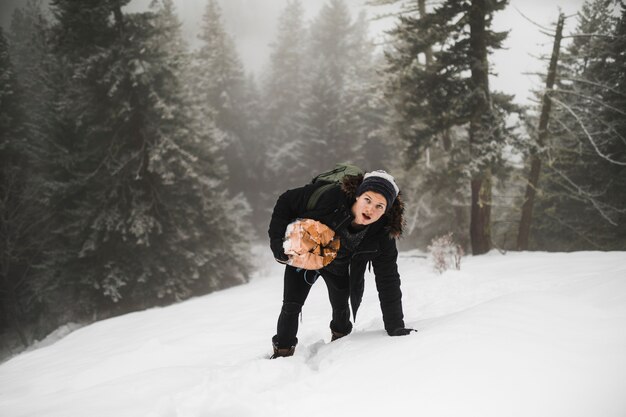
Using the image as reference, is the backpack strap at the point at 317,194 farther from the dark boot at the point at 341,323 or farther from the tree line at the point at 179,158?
the tree line at the point at 179,158

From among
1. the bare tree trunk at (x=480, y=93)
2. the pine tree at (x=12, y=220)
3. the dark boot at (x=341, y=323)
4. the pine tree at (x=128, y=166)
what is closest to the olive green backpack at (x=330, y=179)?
the dark boot at (x=341, y=323)

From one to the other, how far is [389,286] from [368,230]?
516 mm

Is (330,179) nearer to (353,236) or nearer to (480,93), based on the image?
(353,236)

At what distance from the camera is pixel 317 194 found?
114 inches

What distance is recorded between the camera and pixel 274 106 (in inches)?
1374

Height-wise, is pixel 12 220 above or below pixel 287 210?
above

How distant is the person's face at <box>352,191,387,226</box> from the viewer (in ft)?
8.34

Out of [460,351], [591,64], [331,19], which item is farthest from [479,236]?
[331,19]

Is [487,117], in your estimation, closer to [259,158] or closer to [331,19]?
[259,158]

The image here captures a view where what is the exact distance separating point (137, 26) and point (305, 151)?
17019 millimetres

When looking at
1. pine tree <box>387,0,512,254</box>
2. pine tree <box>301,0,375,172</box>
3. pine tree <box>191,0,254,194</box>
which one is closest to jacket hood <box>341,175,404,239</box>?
pine tree <box>387,0,512,254</box>

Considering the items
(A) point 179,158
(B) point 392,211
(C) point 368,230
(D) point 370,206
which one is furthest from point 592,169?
(A) point 179,158

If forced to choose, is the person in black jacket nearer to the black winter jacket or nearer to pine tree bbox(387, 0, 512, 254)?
the black winter jacket

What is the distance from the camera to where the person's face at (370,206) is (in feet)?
8.34
